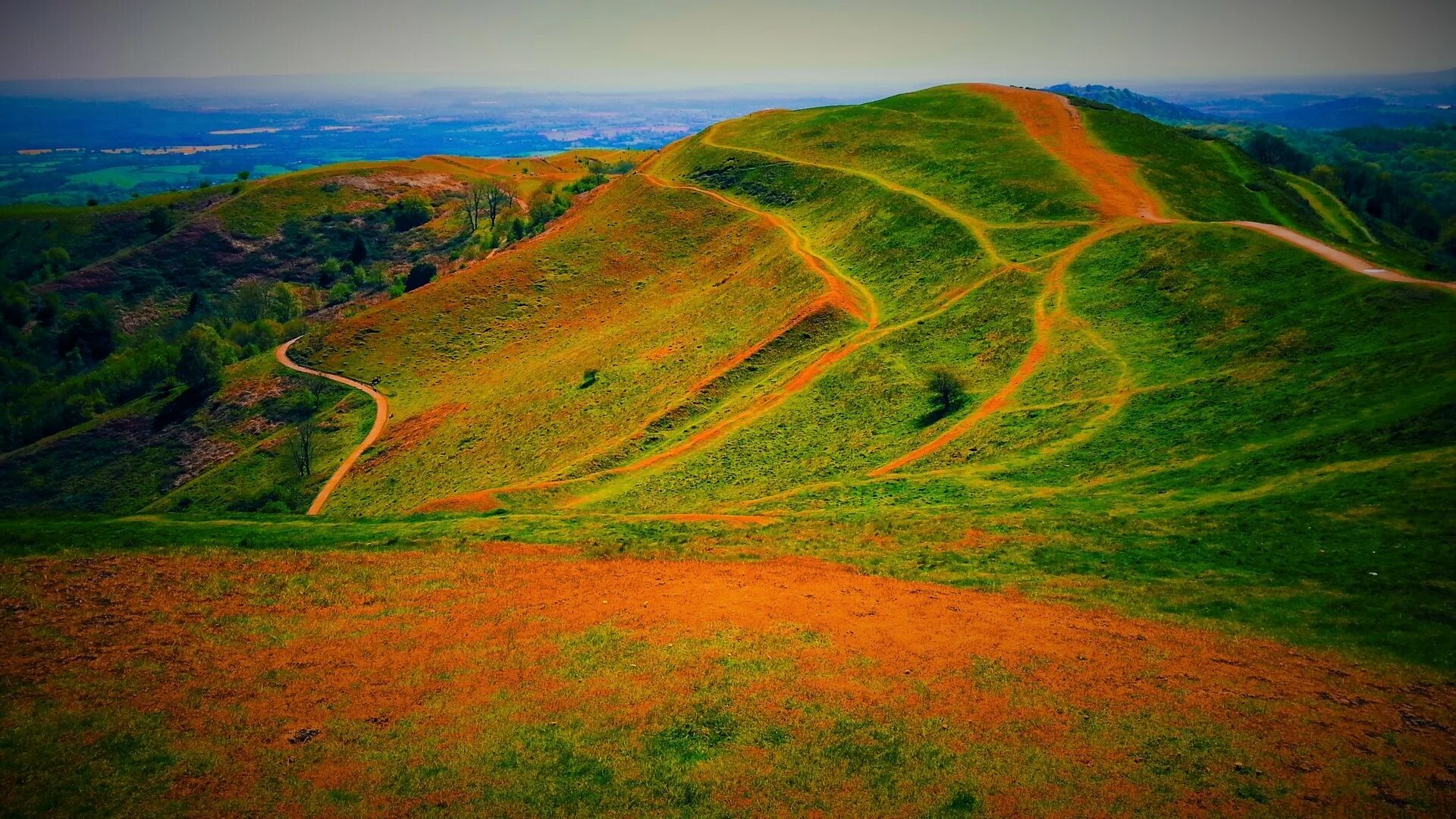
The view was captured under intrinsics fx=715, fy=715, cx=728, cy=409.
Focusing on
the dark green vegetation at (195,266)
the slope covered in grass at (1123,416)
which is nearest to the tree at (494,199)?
the dark green vegetation at (195,266)

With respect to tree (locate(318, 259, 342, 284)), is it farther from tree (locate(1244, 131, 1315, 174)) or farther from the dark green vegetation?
tree (locate(1244, 131, 1315, 174))

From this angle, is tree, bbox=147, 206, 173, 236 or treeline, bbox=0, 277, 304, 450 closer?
treeline, bbox=0, 277, 304, 450

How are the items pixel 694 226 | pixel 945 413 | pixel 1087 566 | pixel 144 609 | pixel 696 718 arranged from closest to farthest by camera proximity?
pixel 696 718 → pixel 144 609 → pixel 1087 566 → pixel 945 413 → pixel 694 226

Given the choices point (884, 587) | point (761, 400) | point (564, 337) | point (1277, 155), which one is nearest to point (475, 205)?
point (564, 337)

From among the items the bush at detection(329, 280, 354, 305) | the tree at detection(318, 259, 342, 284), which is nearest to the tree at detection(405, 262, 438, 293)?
the bush at detection(329, 280, 354, 305)

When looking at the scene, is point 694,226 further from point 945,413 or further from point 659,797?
point 659,797

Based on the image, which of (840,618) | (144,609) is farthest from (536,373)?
(840,618)
